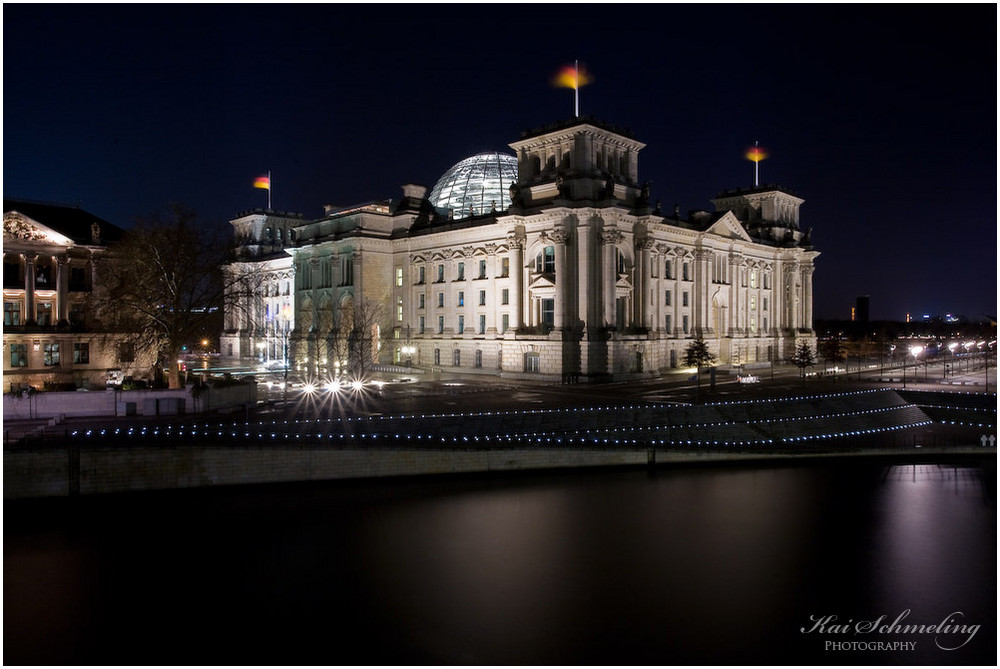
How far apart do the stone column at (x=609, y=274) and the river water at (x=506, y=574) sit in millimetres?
32533

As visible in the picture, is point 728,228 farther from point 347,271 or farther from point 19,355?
point 19,355

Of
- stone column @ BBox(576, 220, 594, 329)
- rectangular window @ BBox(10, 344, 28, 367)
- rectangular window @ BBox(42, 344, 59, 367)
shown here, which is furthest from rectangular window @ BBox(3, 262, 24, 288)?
stone column @ BBox(576, 220, 594, 329)

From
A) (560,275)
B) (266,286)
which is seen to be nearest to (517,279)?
(560,275)

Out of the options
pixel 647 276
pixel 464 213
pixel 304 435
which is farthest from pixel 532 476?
pixel 464 213

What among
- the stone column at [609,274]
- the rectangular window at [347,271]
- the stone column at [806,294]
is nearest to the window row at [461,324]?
the rectangular window at [347,271]

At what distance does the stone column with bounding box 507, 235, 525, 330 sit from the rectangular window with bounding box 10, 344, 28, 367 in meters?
42.3

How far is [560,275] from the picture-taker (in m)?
66.5

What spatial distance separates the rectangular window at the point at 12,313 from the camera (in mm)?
55312

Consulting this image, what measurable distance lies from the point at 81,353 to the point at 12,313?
6.07 metres

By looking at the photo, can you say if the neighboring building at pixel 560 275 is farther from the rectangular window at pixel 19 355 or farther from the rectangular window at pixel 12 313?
the rectangular window at pixel 12 313

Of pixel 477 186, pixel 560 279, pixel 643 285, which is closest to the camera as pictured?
pixel 560 279

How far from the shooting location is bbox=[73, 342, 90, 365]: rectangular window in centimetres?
5650

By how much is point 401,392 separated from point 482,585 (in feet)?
114

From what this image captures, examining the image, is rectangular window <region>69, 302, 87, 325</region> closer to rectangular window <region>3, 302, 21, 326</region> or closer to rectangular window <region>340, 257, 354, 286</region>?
rectangular window <region>3, 302, 21, 326</region>
